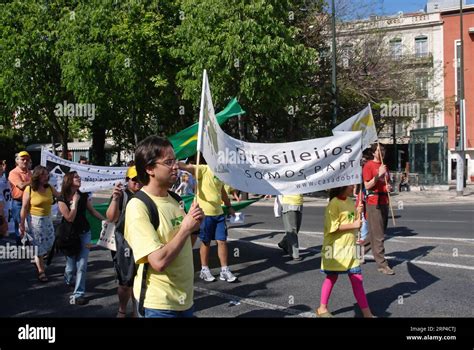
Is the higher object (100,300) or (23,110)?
(23,110)

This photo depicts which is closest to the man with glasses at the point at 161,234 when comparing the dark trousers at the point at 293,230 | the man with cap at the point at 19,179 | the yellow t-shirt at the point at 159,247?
the yellow t-shirt at the point at 159,247

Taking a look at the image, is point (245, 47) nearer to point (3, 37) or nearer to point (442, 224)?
point (442, 224)

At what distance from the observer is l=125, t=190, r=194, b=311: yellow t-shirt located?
3.04 m

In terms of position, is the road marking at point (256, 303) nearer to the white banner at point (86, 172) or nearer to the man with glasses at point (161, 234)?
the white banner at point (86, 172)

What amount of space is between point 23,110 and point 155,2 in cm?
1045

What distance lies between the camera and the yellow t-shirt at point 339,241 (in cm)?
533

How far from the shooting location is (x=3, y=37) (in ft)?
78.6

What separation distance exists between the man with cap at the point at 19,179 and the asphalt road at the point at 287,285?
116 cm

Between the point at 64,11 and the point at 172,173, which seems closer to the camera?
the point at 172,173

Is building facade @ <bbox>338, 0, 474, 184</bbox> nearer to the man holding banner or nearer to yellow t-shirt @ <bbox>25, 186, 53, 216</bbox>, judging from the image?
the man holding banner

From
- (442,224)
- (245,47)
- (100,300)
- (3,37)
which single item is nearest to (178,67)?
(245,47)

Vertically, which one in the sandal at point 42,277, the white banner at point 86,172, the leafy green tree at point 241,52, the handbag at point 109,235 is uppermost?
the leafy green tree at point 241,52

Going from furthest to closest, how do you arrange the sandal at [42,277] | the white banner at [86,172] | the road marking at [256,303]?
the white banner at [86,172] < the sandal at [42,277] < the road marking at [256,303]

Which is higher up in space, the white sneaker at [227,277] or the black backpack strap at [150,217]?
the black backpack strap at [150,217]
